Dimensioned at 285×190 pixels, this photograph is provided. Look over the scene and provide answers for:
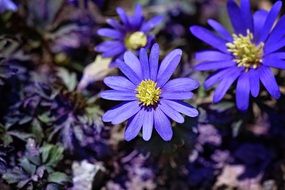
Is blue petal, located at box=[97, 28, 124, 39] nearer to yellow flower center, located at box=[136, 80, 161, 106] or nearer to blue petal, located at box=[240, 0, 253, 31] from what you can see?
yellow flower center, located at box=[136, 80, 161, 106]

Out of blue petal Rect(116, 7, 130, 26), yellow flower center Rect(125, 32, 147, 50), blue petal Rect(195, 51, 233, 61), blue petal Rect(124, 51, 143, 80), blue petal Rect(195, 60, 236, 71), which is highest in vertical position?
blue petal Rect(116, 7, 130, 26)

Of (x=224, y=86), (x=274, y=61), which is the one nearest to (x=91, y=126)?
(x=224, y=86)

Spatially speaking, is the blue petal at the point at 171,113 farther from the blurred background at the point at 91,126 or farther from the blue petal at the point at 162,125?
the blurred background at the point at 91,126

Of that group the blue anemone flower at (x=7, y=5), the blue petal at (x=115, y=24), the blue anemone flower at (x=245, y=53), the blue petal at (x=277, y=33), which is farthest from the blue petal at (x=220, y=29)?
the blue anemone flower at (x=7, y=5)

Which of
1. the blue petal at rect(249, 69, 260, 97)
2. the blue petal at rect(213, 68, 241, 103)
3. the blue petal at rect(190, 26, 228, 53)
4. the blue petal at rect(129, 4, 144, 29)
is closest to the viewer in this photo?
the blue petal at rect(249, 69, 260, 97)

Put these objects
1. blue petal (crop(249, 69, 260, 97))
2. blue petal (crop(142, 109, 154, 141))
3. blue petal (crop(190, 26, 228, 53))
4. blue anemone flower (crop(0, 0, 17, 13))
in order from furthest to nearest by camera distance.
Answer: blue anemone flower (crop(0, 0, 17, 13)), blue petal (crop(190, 26, 228, 53)), blue petal (crop(249, 69, 260, 97)), blue petal (crop(142, 109, 154, 141))

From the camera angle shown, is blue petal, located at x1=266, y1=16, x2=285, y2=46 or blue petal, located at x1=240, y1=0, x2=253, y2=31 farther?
blue petal, located at x1=240, y1=0, x2=253, y2=31

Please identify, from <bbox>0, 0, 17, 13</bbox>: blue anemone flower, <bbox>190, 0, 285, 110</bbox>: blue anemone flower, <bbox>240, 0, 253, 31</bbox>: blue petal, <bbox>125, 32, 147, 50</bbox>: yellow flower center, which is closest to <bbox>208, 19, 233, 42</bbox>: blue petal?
<bbox>190, 0, 285, 110</bbox>: blue anemone flower

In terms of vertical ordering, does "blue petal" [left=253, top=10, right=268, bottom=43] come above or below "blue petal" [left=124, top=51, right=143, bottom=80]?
above
